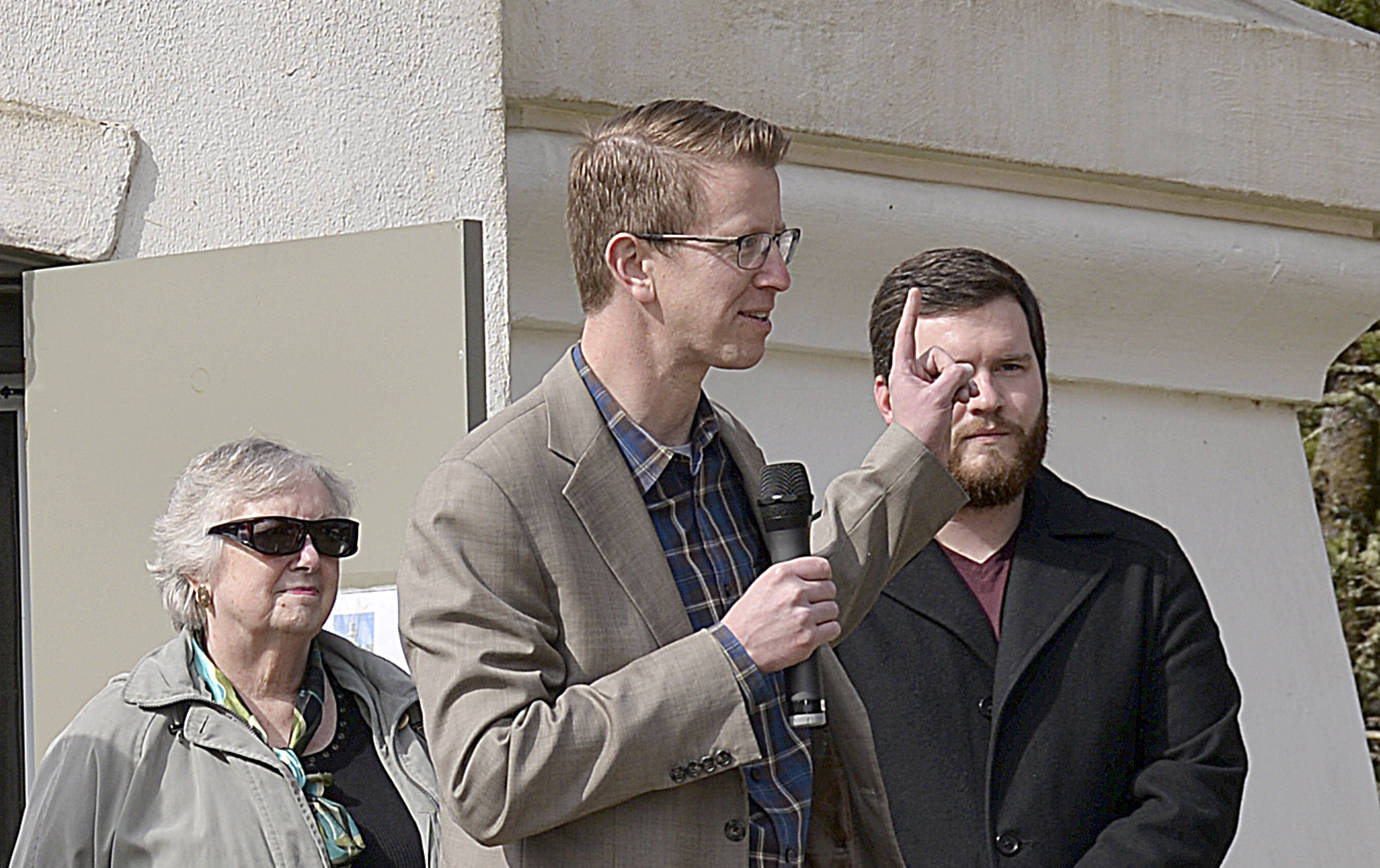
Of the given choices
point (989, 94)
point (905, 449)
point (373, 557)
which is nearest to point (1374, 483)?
point (989, 94)

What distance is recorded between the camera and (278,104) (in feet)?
14.7

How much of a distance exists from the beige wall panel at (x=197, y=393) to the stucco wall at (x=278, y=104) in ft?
0.94

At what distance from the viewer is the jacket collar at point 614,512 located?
2.37m

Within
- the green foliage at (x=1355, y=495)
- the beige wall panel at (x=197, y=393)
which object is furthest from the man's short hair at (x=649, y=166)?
the green foliage at (x=1355, y=495)

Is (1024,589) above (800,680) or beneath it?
above

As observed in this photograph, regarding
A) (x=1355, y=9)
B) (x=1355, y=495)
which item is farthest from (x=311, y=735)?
(x=1355, y=9)

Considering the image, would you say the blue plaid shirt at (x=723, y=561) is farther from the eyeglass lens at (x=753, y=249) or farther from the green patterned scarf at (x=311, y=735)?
the green patterned scarf at (x=311, y=735)

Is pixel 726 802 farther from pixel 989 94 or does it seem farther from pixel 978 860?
pixel 989 94

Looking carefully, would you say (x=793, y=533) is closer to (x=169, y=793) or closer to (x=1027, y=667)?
(x=1027, y=667)

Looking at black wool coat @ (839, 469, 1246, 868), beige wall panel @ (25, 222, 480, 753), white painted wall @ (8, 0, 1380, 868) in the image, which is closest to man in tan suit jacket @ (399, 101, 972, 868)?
black wool coat @ (839, 469, 1246, 868)

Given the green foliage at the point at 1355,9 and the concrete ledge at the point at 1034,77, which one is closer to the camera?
the concrete ledge at the point at 1034,77

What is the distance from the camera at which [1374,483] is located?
8.16 metres

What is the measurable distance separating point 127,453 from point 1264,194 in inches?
121

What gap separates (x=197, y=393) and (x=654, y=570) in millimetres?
2038
